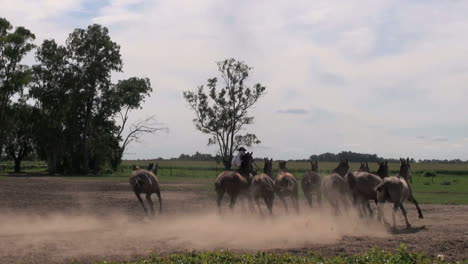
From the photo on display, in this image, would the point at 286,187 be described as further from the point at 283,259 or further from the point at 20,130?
the point at 20,130

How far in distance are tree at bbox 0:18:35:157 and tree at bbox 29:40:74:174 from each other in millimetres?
4914

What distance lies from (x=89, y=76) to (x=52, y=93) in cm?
527

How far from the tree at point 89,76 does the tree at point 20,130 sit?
6.75 meters

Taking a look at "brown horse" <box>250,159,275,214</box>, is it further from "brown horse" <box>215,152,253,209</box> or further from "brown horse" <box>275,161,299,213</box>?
"brown horse" <box>275,161,299,213</box>

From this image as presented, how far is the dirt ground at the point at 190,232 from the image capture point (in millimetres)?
11492

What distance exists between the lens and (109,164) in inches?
2594

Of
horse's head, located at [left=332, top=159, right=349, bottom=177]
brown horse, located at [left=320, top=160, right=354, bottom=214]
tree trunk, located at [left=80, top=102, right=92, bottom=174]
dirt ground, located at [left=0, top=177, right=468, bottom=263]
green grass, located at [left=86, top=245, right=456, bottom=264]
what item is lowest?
dirt ground, located at [left=0, top=177, right=468, bottom=263]

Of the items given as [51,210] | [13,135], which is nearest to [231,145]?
[13,135]

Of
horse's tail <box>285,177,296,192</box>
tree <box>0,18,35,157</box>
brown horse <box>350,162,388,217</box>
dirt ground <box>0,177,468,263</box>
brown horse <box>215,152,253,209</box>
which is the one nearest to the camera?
dirt ground <box>0,177,468,263</box>

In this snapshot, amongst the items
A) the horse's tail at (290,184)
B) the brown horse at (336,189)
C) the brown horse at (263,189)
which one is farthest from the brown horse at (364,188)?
the brown horse at (263,189)

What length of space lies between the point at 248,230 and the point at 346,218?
14.1ft

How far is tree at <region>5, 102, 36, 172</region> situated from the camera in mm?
63719

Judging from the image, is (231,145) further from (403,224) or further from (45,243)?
(45,243)

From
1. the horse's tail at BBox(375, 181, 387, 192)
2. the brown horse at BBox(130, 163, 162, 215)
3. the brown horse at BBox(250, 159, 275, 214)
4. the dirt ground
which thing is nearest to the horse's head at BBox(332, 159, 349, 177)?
the dirt ground
